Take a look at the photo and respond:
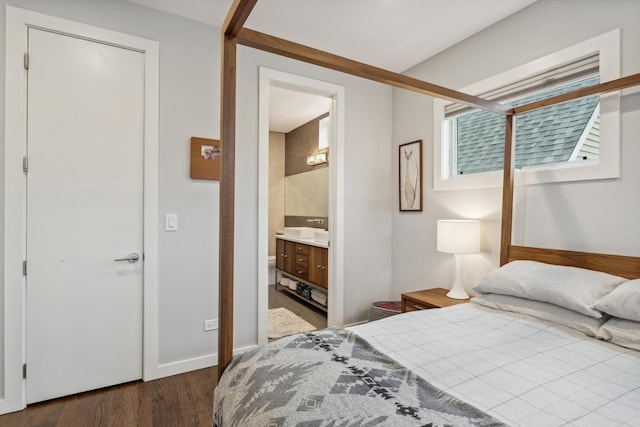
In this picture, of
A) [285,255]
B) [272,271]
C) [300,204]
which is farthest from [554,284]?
[272,271]

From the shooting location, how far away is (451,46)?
2.82m

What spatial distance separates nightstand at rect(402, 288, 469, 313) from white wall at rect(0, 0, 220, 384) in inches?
62.8

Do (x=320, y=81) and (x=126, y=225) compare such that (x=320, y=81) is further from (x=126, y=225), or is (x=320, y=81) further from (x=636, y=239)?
(x=636, y=239)

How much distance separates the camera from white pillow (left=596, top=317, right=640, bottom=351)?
1365 millimetres

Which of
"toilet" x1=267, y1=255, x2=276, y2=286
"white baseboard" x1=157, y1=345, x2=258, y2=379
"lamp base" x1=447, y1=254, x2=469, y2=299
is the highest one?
"lamp base" x1=447, y1=254, x2=469, y2=299

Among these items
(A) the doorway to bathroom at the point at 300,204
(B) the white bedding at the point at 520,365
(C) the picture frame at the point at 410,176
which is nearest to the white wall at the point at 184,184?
(A) the doorway to bathroom at the point at 300,204

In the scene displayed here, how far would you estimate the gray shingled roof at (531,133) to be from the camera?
210cm

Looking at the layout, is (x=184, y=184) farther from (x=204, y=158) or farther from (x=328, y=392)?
(x=328, y=392)

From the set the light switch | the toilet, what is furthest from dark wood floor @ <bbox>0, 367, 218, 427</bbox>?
the toilet

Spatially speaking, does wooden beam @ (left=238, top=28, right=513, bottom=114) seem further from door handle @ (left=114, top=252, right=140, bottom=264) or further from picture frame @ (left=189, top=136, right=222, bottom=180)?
door handle @ (left=114, top=252, right=140, bottom=264)

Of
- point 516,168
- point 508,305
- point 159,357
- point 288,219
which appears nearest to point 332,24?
point 516,168

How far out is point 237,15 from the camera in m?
1.16

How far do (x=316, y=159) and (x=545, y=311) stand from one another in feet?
11.7

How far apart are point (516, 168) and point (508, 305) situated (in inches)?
43.3
